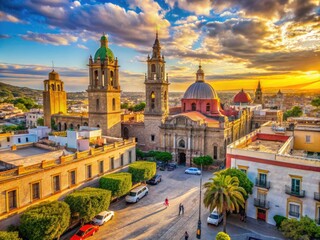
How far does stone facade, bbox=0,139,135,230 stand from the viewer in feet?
68.4

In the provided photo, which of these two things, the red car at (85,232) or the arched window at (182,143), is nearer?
the red car at (85,232)

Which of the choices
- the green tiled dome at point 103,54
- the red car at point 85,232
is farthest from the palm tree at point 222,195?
the green tiled dome at point 103,54

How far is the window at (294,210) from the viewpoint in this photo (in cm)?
2442

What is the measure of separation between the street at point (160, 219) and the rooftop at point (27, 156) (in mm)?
9299

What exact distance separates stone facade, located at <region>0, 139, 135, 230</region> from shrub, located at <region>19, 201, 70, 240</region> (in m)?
1.71

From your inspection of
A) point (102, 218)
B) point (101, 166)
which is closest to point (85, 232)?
point (102, 218)

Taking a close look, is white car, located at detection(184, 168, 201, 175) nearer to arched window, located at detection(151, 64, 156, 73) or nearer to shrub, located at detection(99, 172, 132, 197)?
shrub, located at detection(99, 172, 132, 197)

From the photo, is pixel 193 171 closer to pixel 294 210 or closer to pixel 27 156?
pixel 294 210

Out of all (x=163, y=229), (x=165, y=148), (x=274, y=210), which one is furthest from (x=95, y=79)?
(x=274, y=210)

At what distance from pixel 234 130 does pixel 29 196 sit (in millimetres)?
40688

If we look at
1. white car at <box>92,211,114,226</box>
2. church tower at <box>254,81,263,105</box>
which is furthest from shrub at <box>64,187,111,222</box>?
church tower at <box>254,81,263,105</box>

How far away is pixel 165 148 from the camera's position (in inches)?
1981

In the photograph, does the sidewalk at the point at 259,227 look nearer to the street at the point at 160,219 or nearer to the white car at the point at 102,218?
the street at the point at 160,219

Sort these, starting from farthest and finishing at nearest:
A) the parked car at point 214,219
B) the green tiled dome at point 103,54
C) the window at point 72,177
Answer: the green tiled dome at point 103,54 → the window at point 72,177 → the parked car at point 214,219
